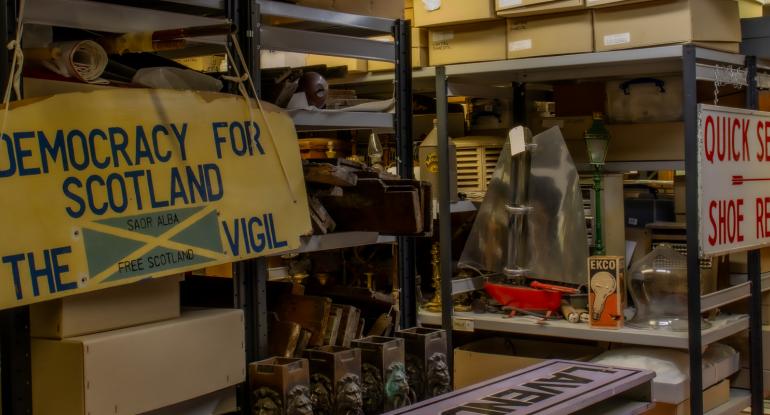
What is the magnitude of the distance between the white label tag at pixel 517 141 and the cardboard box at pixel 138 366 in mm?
1956

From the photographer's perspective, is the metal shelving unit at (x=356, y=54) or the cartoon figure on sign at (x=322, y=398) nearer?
the cartoon figure on sign at (x=322, y=398)

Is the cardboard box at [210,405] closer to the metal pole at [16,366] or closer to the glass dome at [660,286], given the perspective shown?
the metal pole at [16,366]

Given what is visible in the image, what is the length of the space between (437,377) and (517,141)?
150 cm

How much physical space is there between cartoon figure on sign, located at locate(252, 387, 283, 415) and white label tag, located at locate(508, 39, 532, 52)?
2.16m

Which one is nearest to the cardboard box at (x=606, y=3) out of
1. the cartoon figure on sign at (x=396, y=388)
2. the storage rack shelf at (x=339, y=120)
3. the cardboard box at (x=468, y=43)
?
the cardboard box at (x=468, y=43)

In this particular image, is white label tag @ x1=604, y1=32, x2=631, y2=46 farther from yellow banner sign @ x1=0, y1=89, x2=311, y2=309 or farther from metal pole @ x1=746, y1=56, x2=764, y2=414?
yellow banner sign @ x1=0, y1=89, x2=311, y2=309

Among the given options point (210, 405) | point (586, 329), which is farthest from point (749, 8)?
point (210, 405)

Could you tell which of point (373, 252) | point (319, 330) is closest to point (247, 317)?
point (319, 330)

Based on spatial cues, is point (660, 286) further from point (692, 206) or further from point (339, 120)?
point (339, 120)

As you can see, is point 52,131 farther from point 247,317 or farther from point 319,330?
point 319,330

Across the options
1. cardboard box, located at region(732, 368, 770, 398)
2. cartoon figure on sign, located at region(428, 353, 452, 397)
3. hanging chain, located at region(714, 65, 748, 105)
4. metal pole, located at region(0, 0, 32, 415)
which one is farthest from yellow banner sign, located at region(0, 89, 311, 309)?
cardboard box, located at region(732, 368, 770, 398)

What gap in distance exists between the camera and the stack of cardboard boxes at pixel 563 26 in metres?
3.56

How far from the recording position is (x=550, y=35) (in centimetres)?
380

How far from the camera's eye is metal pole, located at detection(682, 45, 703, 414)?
348 centimetres
